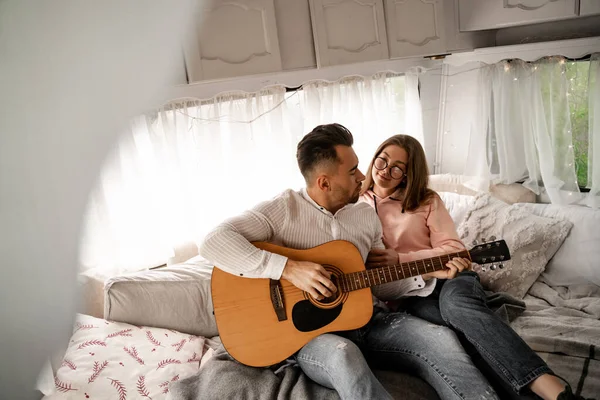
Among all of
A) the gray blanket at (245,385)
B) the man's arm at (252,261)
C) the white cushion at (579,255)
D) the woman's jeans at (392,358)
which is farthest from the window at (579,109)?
the gray blanket at (245,385)

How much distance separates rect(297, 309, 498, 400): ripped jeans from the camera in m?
1.34

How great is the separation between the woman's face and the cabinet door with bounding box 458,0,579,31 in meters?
0.77

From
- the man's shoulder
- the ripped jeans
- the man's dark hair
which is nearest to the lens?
the ripped jeans

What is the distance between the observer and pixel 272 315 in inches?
61.0

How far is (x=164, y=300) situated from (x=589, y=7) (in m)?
1.89

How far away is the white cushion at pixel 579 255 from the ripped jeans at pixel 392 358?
33.6 inches

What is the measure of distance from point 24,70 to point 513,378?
151 cm

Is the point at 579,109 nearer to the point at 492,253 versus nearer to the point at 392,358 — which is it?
the point at 492,253

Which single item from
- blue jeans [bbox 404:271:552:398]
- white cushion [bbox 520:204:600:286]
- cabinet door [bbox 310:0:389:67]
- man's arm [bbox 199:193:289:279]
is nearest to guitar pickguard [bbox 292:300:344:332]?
man's arm [bbox 199:193:289:279]

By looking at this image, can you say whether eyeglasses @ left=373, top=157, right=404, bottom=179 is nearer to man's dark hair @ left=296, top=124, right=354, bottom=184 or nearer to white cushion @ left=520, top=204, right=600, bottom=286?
man's dark hair @ left=296, top=124, right=354, bottom=184

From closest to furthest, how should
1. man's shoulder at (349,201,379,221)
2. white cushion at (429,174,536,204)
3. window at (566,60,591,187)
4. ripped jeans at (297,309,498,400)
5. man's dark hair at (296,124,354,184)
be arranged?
ripped jeans at (297,309,498,400), man's dark hair at (296,124,354,184), man's shoulder at (349,201,379,221), window at (566,60,591,187), white cushion at (429,174,536,204)

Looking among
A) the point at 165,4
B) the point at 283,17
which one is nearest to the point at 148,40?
the point at 165,4

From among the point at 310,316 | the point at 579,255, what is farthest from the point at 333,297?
the point at 579,255

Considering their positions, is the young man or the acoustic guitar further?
the acoustic guitar
